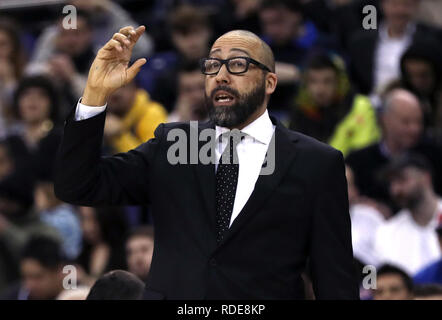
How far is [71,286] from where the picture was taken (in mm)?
5473

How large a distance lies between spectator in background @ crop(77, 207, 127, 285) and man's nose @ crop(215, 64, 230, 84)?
3.26 meters

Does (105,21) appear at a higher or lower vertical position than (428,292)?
higher

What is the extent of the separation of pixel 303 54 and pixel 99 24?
1.94 m

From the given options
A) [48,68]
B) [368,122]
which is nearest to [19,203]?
[48,68]

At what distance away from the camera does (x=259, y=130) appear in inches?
139

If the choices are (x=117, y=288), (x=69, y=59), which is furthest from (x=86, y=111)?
(x=69, y=59)

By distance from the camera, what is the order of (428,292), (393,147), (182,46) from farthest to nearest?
(182,46) < (393,147) < (428,292)

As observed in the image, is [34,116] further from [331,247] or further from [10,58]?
[331,247]

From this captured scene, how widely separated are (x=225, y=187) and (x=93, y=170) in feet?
1.53

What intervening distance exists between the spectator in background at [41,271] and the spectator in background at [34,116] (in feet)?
4.31

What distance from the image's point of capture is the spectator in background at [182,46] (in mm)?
7812

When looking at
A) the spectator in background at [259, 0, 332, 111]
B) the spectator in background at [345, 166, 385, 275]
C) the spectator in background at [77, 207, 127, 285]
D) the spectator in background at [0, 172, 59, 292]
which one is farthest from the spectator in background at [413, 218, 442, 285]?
the spectator in background at [0, 172, 59, 292]

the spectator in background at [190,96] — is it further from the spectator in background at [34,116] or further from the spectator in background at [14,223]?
the spectator in background at [14,223]
